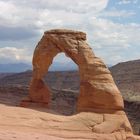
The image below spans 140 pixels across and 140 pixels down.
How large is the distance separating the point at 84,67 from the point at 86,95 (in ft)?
5.18

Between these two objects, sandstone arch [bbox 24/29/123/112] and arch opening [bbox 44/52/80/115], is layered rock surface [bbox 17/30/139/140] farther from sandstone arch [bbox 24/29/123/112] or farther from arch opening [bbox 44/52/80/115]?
arch opening [bbox 44/52/80/115]

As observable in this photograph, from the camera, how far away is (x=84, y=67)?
26531 millimetres

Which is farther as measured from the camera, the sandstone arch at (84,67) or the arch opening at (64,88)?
the arch opening at (64,88)

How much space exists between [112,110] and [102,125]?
1.51 m

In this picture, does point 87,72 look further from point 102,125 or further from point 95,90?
point 102,125

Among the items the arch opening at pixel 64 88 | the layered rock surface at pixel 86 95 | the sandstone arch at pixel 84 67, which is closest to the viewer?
the layered rock surface at pixel 86 95

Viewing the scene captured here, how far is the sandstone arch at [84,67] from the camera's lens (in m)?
25.9

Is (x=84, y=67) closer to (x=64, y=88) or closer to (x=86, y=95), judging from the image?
(x=86, y=95)

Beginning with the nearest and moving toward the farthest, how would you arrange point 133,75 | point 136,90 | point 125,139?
1. point 125,139
2. point 136,90
3. point 133,75

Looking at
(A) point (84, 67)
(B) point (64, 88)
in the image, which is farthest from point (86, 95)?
(B) point (64, 88)

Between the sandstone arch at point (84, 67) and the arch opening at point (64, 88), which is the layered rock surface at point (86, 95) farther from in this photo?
the arch opening at point (64, 88)

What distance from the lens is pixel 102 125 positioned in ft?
81.1

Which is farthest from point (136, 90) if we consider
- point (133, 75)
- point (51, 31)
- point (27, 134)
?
point (27, 134)

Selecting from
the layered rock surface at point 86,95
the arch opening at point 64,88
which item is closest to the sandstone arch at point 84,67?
the layered rock surface at point 86,95
